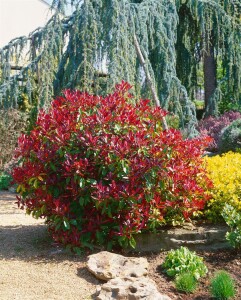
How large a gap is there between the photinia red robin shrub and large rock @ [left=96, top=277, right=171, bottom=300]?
71cm

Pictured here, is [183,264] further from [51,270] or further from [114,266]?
[51,270]

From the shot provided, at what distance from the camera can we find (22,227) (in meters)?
5.73

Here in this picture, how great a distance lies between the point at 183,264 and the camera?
165 inches

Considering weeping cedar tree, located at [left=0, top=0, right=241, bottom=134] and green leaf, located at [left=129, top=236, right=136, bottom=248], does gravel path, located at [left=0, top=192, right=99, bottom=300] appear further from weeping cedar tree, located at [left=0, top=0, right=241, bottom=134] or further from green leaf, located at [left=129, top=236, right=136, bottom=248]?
weeping cedar tree, located at [left=0, top=0, right=241, bottom=134]

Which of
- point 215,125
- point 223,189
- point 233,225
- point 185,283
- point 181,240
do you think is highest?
point 215,125

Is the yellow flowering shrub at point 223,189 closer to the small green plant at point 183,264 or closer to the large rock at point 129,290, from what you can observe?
the small green plant at point 183,264

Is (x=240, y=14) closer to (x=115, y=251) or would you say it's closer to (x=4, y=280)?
(x=115, y=251)

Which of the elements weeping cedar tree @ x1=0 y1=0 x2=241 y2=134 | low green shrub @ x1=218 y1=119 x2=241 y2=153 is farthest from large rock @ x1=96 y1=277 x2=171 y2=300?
low green shrub @ x1=218 y1=119 x2=241 y2=153

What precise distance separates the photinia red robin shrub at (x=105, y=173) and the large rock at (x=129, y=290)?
2.32 feet

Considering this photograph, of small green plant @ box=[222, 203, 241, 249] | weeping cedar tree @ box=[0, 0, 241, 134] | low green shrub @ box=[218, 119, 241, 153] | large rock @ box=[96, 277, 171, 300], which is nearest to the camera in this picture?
large rock @ box=[96, 277, 171, 300]

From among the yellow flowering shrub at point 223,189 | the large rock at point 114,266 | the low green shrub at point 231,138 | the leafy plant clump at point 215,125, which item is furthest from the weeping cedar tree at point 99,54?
the large rock at point 114,266

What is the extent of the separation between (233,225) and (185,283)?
880 millimetres

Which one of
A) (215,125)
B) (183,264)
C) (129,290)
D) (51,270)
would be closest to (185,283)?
(183,264)

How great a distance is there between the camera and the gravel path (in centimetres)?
380
